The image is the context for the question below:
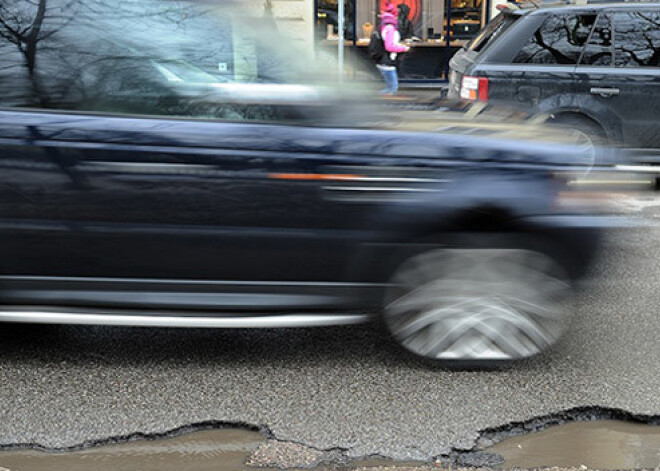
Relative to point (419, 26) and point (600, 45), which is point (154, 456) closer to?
point (600, 45)

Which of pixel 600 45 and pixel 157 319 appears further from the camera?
pixel 600 45

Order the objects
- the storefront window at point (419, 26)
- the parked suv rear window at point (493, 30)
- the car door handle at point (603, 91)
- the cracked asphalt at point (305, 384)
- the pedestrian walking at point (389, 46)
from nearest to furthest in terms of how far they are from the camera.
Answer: the cracked asphalt at point (305, 384)
the car door handle at point (603, 91)
the parked suv rear window at point (493, 30)
the pedestrian walking at point (389, 46)
the storefront window at point (419, 26)

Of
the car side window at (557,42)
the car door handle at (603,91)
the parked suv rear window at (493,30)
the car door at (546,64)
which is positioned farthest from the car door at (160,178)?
the car door handle at (603,91)

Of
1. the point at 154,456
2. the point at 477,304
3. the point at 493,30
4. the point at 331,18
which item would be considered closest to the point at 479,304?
the point at 477,304

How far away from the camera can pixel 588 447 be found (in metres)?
3.17

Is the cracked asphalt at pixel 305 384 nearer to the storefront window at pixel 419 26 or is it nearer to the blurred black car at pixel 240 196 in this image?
the blurred black car at pixel 240 196

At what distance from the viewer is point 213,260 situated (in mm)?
3502

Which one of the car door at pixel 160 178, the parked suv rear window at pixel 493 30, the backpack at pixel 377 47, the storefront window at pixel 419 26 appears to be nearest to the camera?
the car door at pixel 160 178

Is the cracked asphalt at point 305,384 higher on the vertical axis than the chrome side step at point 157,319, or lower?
lower

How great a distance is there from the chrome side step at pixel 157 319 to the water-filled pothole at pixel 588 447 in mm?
1001

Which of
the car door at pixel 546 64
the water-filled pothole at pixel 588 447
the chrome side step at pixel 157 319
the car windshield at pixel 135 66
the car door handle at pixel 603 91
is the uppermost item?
the car windshield at pixel 135 66

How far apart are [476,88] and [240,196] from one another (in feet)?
14.5

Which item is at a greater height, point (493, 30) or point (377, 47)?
point (493, 30)

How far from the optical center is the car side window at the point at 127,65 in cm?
344
